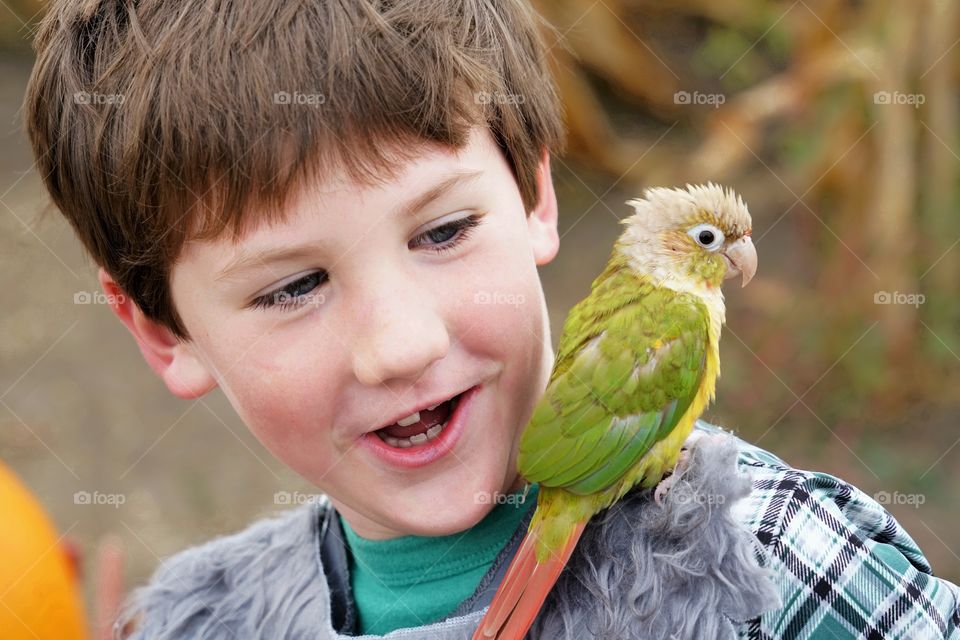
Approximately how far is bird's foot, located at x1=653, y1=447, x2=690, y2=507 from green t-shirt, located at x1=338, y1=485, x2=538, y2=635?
7.4 inches

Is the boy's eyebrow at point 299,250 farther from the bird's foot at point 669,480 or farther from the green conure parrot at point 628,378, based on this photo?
the bird's foot at point 669,480

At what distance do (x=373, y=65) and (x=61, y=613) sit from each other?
1186 mm

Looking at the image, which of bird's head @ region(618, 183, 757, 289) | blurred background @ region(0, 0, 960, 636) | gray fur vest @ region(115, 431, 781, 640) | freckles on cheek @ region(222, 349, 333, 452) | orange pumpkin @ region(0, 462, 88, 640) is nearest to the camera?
gray fur vest @ region(115, 431, 781, 640)

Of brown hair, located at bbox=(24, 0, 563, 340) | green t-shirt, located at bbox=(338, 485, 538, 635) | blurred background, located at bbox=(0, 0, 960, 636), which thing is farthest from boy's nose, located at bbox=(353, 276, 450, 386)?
blurred background, located at bbox=(0, 0, 960, 636)

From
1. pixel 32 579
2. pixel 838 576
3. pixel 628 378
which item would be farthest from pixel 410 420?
pixel 32 579

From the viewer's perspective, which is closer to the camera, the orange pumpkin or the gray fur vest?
the gray fur vest

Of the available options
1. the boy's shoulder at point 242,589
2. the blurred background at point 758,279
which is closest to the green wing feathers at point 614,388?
the boy's shoulder at point 242,589

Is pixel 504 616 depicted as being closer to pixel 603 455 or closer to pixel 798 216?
pixel 603 455

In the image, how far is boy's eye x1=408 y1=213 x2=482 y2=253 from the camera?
96cm

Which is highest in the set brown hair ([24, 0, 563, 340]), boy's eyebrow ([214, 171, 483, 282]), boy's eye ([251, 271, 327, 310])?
brown hair ([24, 0, 563, 340])

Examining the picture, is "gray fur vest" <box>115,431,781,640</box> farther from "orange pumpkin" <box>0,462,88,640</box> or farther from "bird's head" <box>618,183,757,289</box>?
"orange pumpkin" <box>0,462,88,640</box>

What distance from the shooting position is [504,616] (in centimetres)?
91

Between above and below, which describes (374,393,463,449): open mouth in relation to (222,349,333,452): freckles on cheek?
below

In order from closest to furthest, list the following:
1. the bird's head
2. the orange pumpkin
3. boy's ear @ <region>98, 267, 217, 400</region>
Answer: the bird's head, boy's ear @ <region>98, 267, 217, 400</region>, the orange pumpkin
